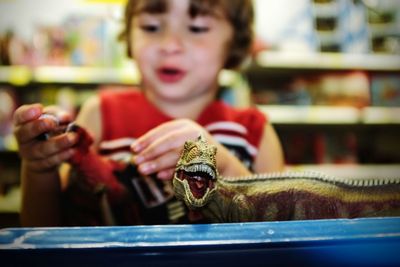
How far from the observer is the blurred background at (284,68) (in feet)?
7.73

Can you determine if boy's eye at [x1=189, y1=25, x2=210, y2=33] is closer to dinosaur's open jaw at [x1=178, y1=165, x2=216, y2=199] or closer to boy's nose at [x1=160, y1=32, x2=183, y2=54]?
boy's nose at [x1=160, y1=32, x2=183, y2=54]

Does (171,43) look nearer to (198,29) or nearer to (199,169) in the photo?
(198,29)

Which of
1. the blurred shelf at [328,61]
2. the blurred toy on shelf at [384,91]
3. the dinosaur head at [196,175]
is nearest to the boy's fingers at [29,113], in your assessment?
the dinosaur head at [196,175]

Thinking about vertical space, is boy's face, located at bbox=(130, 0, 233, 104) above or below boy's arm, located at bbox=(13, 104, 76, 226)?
above

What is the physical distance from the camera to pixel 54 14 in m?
2.88

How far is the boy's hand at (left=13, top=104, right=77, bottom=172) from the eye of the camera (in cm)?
59

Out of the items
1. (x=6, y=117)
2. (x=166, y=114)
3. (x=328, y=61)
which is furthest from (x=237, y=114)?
(x=6, y=117)

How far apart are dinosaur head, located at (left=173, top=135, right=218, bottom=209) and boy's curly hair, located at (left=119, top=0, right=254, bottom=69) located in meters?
0.57

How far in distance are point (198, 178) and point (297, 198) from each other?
0.14 m

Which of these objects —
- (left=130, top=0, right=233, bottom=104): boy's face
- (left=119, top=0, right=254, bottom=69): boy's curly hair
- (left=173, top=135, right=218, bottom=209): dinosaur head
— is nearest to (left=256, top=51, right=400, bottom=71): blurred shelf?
(left=119, top=0, right=254, bottom=69): boy's curly hair

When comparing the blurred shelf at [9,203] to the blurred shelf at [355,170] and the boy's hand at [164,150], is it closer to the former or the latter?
the blurred shelf at [355,170]

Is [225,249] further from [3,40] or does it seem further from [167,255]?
[3,40]

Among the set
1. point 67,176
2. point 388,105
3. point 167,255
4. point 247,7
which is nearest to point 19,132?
point 67,176

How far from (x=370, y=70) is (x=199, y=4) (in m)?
2.15
